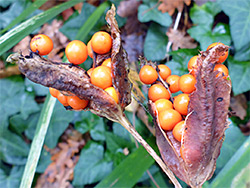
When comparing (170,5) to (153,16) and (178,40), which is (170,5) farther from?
(178,40)

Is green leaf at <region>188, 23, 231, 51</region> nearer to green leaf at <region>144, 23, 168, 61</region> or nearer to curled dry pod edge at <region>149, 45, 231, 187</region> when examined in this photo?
green leaf at <region>144, 23, 168, 61</region>

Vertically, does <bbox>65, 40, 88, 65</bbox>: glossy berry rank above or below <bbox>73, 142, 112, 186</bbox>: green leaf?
above

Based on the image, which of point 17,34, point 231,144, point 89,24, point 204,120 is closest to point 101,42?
point 204,120

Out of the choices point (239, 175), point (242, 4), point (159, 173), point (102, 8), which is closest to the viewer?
point (239, 175)

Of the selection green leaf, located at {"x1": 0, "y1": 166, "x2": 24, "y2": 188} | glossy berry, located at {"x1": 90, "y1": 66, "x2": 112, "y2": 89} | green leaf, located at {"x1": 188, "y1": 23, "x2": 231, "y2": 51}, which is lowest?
green leaf, located at {"x1": 0, "y1": 166, "x2": 24, "y2": 188}

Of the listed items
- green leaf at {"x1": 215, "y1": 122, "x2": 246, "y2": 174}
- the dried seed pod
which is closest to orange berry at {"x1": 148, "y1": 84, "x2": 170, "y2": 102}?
the dried seed pod

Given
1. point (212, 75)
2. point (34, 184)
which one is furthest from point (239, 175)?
point (34, 184)

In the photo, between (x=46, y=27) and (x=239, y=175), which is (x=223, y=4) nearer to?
(x=239, y=175)

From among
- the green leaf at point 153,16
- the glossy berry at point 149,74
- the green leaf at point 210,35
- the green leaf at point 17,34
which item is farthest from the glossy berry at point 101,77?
the green leaf at point 153,16
